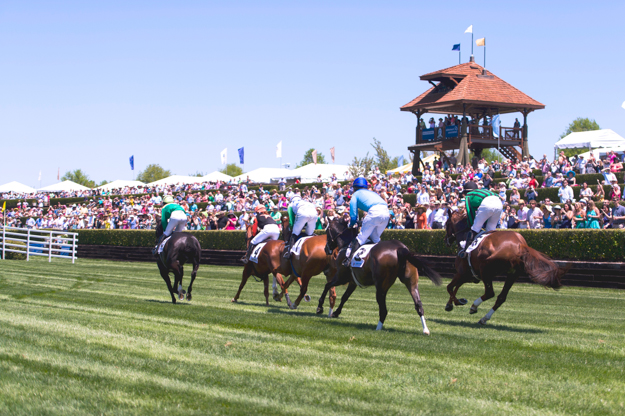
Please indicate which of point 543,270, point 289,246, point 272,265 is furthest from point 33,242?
point 543,270

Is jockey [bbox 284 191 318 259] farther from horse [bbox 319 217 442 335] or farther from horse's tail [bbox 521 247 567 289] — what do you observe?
horse's tail [bbox 521 247 567 289]

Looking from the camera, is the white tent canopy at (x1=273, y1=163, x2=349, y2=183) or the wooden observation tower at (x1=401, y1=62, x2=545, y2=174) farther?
the white tent canopy at (x1=273, y1=163, x2=349, y2=183)

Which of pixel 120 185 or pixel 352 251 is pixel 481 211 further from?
pixel 120 185

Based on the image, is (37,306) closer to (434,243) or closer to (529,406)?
(529,406)

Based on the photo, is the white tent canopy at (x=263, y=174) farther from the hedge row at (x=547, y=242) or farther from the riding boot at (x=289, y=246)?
the riding boot at (x=289, y=246)

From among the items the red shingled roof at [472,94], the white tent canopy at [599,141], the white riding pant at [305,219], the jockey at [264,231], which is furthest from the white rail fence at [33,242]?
the white tent canopy at [599,141]

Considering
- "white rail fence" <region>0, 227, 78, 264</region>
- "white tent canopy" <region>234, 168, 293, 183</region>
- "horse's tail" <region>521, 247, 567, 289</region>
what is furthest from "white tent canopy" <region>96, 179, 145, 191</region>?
"horse's tail" <region>521, 247, 567, 289</region>

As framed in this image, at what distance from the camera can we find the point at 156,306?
39.4 feet

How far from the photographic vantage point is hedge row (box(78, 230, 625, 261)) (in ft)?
57.2

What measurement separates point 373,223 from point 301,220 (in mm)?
2827

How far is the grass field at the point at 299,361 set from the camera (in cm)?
529

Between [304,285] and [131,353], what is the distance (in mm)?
5568

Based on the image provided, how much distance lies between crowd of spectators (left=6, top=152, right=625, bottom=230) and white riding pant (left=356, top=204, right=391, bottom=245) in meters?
2.08

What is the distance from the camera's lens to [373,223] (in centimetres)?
997
